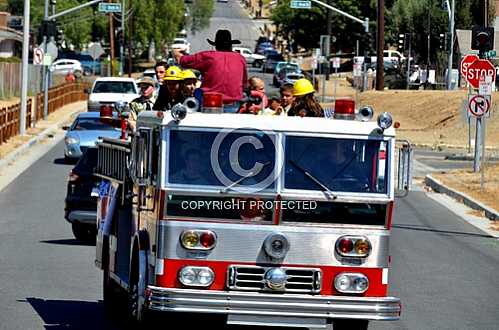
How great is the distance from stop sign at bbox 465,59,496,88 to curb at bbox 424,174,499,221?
2441mm

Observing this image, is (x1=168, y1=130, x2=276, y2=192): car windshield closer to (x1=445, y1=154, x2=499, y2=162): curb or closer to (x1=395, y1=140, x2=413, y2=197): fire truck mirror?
(x1=395, y1=140, x2=413, y2=197): fire truck mirror

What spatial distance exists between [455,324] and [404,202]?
571 inches

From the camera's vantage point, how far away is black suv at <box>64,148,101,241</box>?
18422 millimetres

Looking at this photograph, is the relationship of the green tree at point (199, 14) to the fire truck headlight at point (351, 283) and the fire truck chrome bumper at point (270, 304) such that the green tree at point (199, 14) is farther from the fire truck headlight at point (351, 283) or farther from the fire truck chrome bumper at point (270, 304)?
the fire truck chrome bumper at point (270, 304)

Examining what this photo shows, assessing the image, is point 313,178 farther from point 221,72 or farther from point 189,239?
point 221,72

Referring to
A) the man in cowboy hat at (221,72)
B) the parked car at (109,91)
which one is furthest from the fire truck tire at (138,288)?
the parked car at (109,91)

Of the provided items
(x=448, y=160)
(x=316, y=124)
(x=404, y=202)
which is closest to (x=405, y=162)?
(x=316, y=124)

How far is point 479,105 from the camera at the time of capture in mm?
29453

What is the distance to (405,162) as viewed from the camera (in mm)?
10398

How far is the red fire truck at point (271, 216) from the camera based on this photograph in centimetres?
1012

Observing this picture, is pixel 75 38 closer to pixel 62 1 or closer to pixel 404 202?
pixel 62 1

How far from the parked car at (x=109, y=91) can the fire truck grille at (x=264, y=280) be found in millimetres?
36258

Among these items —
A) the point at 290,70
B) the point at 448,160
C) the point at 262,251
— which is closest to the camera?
the point at 262,251

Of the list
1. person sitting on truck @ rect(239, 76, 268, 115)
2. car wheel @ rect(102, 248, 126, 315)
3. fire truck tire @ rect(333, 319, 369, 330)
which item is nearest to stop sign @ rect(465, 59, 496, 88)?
person sitting on truck @ rect(239, 76, 268, 115)
